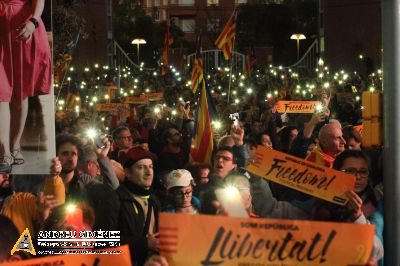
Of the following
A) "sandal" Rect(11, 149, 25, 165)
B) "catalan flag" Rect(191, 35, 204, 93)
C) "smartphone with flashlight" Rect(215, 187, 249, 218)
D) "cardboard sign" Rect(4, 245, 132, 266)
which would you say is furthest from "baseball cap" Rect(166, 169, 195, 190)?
"catalan flag" Rect(191, 35, 204, 93)

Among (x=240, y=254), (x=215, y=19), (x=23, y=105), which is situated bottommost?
(x=240, y=254)

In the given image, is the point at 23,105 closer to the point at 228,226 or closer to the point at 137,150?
the point at 137,150

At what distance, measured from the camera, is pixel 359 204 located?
5.43 m

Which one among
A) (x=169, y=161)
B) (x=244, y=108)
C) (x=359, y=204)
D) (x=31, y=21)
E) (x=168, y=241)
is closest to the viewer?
(x=168, y=241)

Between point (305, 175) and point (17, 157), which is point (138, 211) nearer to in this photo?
point (17, 157)

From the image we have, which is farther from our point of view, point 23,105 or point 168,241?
point 23,105

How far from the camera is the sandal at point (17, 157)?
20.3 ft

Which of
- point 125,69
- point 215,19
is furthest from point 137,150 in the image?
point 215,19

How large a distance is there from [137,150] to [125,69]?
39.4 m

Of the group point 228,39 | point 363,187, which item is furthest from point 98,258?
point 228,39

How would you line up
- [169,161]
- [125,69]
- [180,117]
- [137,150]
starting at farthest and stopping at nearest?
[125,69]
[180,117]
[169,161]
[137,150]

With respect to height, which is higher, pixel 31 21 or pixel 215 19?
pixel 215 19

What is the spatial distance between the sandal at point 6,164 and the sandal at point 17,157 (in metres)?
0.02

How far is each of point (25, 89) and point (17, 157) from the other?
1.54 feet
